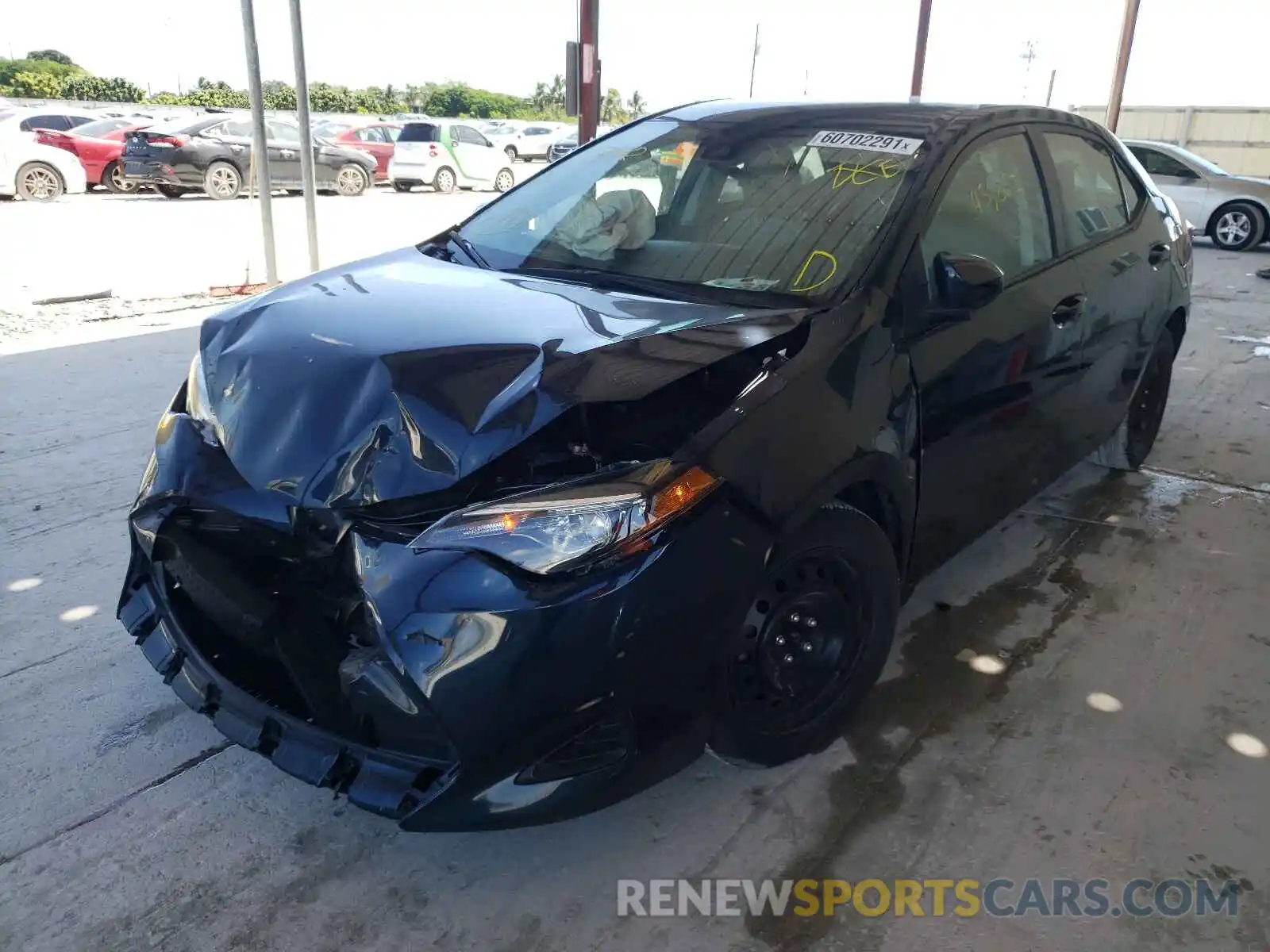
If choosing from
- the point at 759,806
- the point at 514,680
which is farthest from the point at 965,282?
the point at 514,680

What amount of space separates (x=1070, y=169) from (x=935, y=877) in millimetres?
2578

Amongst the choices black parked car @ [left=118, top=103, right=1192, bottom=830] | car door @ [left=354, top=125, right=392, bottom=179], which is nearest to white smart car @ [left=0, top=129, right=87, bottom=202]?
car door @ [left=354, top=125, right=392, bottom=179]

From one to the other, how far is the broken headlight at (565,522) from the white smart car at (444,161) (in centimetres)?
1825

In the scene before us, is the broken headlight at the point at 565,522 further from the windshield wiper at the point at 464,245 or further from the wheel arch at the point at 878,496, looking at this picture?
the windshield wiper at the point at 464,245

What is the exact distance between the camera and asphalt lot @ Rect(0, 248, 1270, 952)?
1.99m

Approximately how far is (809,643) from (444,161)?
60.0 ft

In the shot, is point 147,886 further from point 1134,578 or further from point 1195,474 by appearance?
point 1195,474

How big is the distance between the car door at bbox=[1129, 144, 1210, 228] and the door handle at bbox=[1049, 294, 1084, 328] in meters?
11.6

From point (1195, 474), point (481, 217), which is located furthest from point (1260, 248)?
point (481, 217)

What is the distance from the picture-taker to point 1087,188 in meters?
3.58

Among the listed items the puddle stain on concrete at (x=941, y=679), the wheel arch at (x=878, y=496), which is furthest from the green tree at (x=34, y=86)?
the wheel arch at (x=878, y=496)

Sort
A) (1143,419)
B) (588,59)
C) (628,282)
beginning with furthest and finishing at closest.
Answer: (588,59) → (1143,419) → (628,282)

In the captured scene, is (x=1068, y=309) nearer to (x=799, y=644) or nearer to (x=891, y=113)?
(x=891, y=113)

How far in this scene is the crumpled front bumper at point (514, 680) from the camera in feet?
5.79
